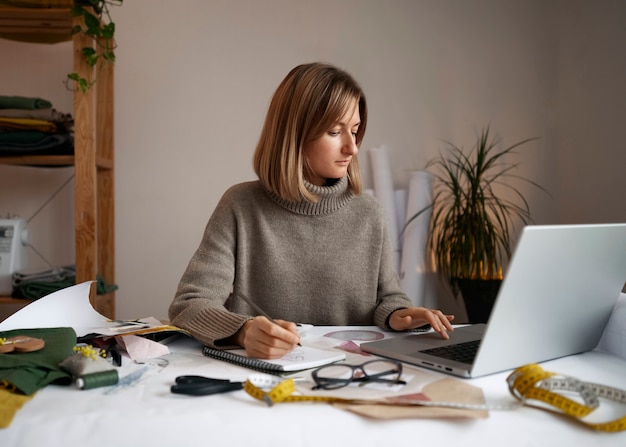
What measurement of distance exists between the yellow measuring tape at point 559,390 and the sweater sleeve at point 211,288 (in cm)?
47

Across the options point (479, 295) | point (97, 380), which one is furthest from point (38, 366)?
point (479, 295)

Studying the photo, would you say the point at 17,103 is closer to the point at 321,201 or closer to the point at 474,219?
the point at 321,201

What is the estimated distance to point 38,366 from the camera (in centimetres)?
81

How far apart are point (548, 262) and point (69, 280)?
202cm

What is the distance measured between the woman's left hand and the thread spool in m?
0.57

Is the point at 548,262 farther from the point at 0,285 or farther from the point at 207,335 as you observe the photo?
the point at 0,285

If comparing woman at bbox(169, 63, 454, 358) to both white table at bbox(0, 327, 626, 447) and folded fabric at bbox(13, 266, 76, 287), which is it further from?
folded fabric at bbox(13, 266, 76, 287)

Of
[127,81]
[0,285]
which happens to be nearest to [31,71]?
[127,81]

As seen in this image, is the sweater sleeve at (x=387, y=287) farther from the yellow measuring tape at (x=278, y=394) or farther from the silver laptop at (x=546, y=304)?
the yellow measuring tape at (x=278, y=394)

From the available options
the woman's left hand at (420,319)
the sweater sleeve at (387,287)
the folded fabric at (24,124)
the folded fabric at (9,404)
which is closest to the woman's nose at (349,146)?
the sweater sleeve at (387,287)

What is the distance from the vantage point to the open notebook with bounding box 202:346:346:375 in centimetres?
87

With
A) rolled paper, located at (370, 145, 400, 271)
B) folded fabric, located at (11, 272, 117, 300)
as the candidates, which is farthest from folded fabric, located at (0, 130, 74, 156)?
rolled paper, located at (370, 145, 400, 271)

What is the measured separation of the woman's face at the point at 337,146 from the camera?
4.64ft

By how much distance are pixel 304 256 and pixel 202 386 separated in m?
0.75
